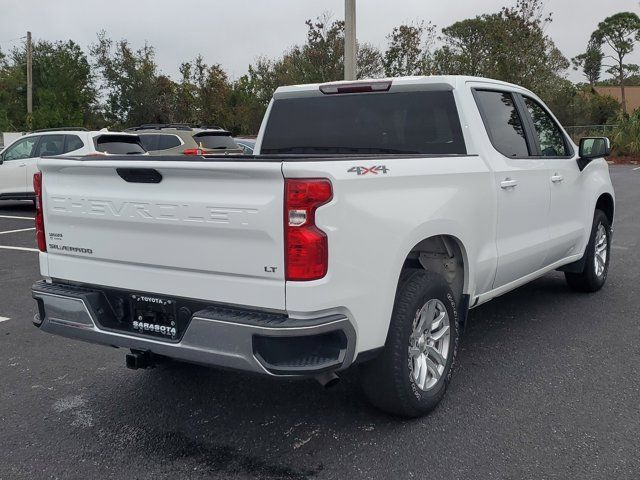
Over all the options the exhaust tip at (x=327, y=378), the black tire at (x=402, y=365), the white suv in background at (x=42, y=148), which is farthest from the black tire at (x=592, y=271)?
the white suv in background at (x=42, y=148)

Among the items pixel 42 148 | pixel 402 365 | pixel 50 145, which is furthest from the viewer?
pixel 42 148

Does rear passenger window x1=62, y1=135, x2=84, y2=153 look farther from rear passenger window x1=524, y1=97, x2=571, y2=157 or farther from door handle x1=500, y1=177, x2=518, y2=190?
door handle x1=500, y1=177, x2=518, y2=190

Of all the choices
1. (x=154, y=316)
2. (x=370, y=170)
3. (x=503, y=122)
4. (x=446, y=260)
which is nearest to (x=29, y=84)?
(x=503, y=122)

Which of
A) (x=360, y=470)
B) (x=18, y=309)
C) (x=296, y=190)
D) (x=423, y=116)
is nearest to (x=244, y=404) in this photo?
(x=360, y=470)

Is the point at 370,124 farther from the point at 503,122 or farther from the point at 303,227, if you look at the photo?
the point at 303,227

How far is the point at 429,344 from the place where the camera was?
3.79 meters

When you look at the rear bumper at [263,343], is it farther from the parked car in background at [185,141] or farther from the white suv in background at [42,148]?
the parked car in background at [185,141]

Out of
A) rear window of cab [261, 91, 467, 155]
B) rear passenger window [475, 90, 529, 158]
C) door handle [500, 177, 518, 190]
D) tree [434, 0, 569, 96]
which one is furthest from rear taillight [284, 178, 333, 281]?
tree [434, 0, 569, 96]

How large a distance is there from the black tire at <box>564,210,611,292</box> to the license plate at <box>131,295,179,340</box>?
4295 millimetres

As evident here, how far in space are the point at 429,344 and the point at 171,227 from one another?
159 centimetres

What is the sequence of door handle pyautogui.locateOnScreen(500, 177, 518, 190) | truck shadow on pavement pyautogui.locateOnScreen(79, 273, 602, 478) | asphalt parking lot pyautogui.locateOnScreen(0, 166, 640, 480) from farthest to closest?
door handle pyautogui.locateOnScreen(500, 177, 518, 190) → truck shadow on pavement pyautogui.locateOnScreen(79, 273, 602, 478) → asphalt parking lot pyautogui.locateOnScreen(0, 166, 640, 480)

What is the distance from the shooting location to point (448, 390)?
4.12 meters

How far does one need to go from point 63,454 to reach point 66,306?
0.76 m

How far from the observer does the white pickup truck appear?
2.96m
